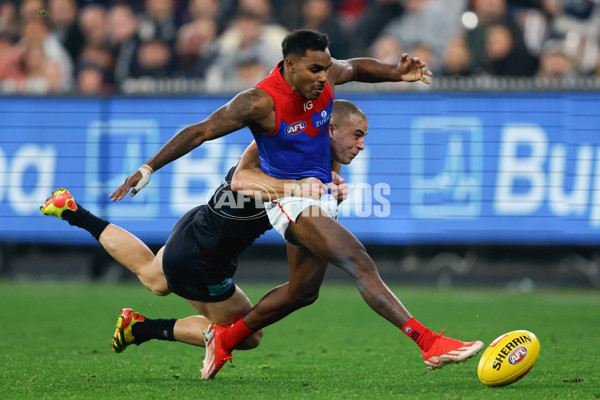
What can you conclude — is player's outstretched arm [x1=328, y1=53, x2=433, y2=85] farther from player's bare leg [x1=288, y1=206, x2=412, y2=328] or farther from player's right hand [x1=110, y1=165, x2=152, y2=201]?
player's right hand [x1=110, y1=165, x2=152, y2=201]

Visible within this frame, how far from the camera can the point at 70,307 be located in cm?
1023

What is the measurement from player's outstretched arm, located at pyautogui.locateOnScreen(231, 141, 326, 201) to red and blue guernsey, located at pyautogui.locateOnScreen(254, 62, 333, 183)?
83 millimetres

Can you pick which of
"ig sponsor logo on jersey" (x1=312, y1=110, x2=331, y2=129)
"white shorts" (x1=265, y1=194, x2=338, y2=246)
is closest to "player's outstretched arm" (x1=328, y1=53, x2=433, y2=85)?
"ig sponsor logo on jersey" (x1=312, y1=110, x2=331, y2=129)

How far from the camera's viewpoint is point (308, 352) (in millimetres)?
7203

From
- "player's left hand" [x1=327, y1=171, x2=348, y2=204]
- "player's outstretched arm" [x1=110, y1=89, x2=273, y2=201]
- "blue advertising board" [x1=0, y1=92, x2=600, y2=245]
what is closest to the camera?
"player's outstretched arm" [x1=110, y1=89, x2=273, y2=201]

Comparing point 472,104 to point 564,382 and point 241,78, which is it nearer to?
point 241,78

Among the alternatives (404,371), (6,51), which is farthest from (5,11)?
(404,371)

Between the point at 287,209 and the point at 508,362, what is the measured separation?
1.63 meters

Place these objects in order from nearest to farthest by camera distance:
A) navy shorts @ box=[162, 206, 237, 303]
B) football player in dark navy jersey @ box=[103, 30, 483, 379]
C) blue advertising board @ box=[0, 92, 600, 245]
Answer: football player in dark navy jersey @ box=[103, 30, 483, 379]
navy shorts @ box=[162, 206, 237, 303]
blue advertising board @ box=[0, 92, 600, 245]

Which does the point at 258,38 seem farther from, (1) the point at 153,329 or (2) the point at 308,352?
(1) the point at 153,329

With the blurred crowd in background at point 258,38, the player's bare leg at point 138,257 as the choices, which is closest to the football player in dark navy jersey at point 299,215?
the player's bare leg at point 138,257

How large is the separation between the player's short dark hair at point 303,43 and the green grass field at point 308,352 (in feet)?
6.96

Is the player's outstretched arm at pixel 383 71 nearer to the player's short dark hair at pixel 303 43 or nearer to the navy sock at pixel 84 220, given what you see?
the player's short dark hair at pixel 303 43

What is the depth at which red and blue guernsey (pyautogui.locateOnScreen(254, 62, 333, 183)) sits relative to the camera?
5711 mm
